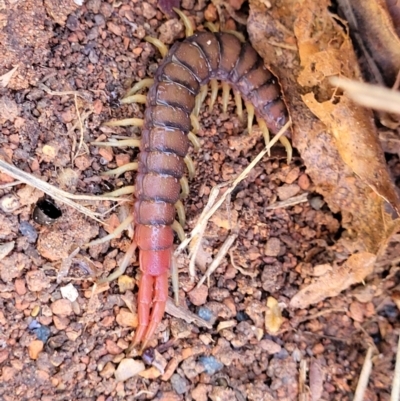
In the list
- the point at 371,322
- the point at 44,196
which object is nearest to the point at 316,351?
the point at 371,322

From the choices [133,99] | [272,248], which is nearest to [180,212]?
[272,248]

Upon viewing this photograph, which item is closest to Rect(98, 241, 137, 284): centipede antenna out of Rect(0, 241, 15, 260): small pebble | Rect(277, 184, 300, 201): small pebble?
Rect(0, 241, 15, 260): small pebble

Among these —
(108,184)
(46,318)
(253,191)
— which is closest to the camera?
(46,318)

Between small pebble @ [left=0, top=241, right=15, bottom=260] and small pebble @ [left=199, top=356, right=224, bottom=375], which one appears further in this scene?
small pebble @ [left=199, top=356, right=224, bottom=375]

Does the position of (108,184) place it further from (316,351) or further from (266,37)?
(316,351)

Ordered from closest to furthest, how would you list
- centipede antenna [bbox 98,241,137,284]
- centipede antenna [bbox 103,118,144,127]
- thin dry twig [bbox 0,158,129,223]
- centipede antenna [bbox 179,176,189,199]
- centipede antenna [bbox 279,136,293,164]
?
thin dry twig [bbox 0,158,129,223], centipede antenna [bbox 98,241,137,284], centipede antenna [bbox 103,118,144,127], centipede antenna [bbox 179,176,189,199], centipede antenna [bbox 279,136,293,164]

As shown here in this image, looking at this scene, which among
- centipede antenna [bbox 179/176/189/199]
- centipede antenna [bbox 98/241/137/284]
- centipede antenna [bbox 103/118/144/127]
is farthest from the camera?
centipede antenna [bbox 179/176/189/199]

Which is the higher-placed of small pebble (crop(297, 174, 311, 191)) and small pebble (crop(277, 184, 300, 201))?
small pebble (crop(297, 174, 311, 191))

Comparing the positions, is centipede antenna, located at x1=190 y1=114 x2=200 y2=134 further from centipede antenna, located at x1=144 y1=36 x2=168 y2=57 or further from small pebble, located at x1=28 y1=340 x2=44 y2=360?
small pebble, located at x1=28 y1=340 x2=44 y2=360

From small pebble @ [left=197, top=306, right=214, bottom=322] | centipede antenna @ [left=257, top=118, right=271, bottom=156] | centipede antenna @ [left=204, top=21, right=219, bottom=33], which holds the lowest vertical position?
A: small pebble @ [left=197, top=306, right=214, bottom=322]
